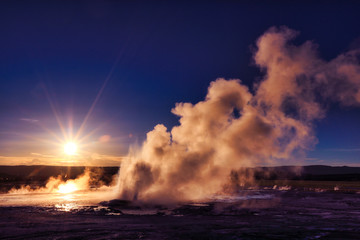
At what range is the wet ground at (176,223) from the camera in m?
16.6

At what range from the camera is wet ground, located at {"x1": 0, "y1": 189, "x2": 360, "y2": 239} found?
16641 mm

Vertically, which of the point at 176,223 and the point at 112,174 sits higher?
the point at 112,174

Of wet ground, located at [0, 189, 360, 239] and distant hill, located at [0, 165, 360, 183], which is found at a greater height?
distant hill, located at [0, 165, 360, 183]

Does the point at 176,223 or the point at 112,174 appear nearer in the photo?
the point at 176,223

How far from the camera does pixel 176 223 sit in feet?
66.5

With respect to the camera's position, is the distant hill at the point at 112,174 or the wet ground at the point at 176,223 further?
the distant hill at the point at 112,174

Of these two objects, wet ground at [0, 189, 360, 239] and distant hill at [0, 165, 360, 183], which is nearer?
wet ground at [0, 189, 360, 239]

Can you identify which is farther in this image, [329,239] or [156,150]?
[156,150]

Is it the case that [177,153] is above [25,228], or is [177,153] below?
above

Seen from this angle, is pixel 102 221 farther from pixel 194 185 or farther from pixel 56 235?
pixel 194 185

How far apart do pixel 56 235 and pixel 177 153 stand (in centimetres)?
2253

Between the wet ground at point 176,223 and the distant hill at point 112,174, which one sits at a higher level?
the distant hill at point 112,174

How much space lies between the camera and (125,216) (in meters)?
23.2

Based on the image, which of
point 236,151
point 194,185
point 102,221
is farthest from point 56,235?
point 236,151
